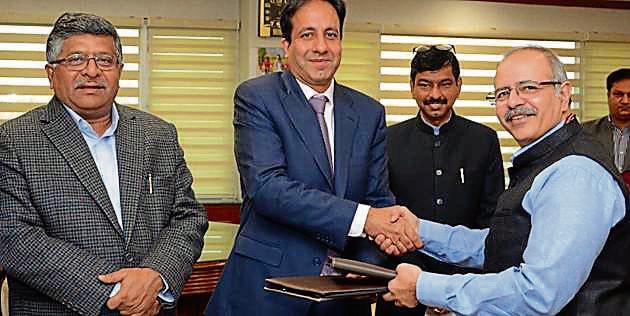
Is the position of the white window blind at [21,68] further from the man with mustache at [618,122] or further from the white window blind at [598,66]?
the white window blind at [598,66]

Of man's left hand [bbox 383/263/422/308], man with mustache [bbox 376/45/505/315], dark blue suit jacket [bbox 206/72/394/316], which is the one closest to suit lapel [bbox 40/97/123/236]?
dark blue suit jacket [bbox 206/72/394/316]

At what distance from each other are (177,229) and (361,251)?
0.57 metres

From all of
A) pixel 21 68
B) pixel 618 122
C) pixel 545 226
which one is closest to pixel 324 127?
pixel 545 226

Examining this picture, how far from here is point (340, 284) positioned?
2.46 meters

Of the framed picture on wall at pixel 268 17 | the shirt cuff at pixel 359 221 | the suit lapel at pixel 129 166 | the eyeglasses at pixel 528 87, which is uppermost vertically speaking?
the framed picture on wall at pixel 268 17

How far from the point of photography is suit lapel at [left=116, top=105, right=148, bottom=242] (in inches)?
106

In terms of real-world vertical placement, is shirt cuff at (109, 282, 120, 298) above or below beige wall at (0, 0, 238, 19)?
below

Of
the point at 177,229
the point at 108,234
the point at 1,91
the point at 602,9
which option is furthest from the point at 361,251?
the point at 602,9

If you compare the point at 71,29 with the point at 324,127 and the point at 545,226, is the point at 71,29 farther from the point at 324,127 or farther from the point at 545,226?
the point at 545,226

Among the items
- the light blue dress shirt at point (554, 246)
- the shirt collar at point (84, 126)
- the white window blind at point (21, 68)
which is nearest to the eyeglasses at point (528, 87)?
the light blue dress shirt at point (554, 246)

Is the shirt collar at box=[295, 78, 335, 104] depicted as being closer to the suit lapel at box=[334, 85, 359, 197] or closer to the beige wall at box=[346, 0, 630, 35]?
the suit lapel at box=[334, 85, 359, 197]

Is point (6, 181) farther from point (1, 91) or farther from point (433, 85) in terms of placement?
point (1, 91)

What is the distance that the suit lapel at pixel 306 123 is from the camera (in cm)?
279

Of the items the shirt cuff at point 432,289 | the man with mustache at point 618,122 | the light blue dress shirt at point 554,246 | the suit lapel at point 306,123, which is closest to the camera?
the light blue dress shirt at point 554,246
